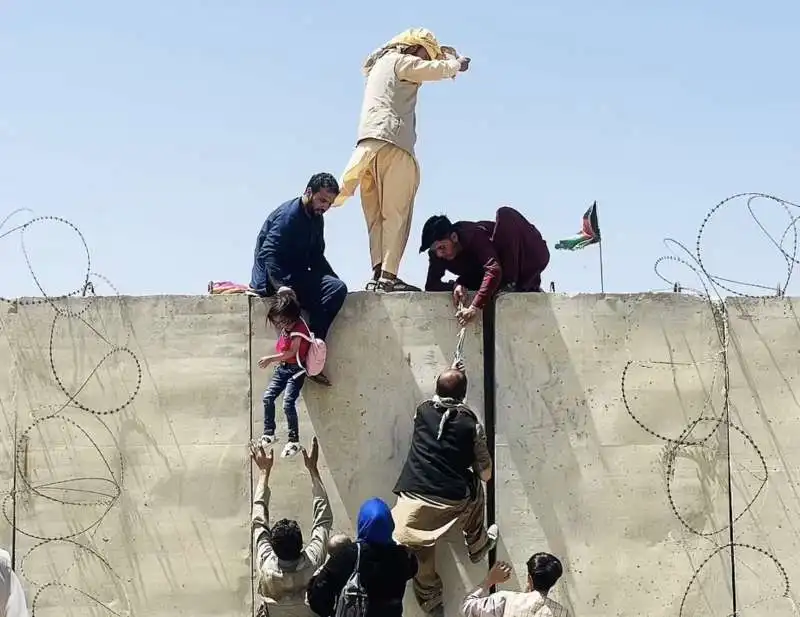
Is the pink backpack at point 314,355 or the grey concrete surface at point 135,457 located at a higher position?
the pink backpack at point 314,355

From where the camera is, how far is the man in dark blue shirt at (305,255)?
6438mm

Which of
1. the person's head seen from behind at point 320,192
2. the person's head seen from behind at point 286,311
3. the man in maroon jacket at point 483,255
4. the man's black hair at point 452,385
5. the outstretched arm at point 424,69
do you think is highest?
the outstretched arm at point 424,69

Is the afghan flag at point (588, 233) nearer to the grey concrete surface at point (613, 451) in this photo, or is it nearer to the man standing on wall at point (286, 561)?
the grey concrete surface at point (613, 451)

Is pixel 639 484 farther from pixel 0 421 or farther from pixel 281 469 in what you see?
pixel 0 421

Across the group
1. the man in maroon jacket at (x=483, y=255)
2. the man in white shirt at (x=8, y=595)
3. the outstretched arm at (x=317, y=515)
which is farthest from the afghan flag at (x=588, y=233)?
the man in white shirt at (x=8, y=595)

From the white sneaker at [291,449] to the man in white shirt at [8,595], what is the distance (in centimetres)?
195

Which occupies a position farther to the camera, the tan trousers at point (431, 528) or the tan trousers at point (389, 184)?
the tan trousers at point (389, 184)

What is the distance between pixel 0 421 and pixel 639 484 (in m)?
4.01

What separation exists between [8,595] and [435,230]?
3284 mm

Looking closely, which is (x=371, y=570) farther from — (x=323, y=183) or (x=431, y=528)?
(x=323, y=183)

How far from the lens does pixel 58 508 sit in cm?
664

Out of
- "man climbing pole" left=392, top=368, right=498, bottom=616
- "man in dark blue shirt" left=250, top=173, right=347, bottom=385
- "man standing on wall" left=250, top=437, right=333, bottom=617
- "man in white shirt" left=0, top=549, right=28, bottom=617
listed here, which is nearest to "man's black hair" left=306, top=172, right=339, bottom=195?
"man in dark blue shirt" left=250, top=173, right=347, bottom=385

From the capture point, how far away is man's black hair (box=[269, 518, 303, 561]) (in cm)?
527

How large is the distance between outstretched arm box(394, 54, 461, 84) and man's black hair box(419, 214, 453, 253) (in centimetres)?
94
